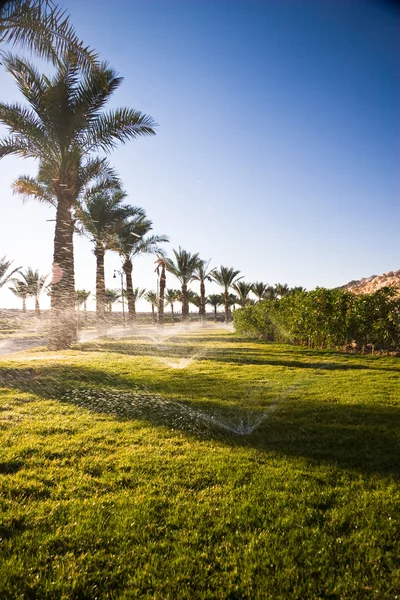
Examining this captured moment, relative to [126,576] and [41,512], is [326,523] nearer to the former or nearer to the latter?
[126,576]

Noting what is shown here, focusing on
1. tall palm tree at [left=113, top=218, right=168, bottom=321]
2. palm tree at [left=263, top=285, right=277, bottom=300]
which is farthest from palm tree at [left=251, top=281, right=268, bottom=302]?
tall palm tree at [left=113, top=218, right=168, bottom=321]

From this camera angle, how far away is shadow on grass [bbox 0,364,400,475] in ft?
12.8

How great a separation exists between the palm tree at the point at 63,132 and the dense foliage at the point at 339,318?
1028 centimetres

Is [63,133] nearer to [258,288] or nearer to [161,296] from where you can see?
[161,296]

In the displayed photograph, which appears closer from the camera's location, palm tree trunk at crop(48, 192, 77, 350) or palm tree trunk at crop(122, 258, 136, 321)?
palm tree trunk at crop(48, 192, 77, 350)

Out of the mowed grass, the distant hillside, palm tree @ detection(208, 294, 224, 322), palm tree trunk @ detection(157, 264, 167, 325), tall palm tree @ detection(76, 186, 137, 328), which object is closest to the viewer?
the mowed grass

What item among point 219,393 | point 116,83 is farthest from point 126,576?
point 116,83

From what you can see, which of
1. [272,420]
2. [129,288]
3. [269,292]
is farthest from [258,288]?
[272,420]

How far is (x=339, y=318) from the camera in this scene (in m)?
13.7

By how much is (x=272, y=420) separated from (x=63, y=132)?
1308 centimetres

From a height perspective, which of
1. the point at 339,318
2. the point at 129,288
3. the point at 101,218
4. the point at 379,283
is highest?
the point at 101,218

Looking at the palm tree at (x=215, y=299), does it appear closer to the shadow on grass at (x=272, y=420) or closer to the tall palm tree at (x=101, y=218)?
the tall palm tree at (x=101, y=218)

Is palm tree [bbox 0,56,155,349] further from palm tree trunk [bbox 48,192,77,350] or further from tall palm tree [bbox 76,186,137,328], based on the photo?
tall palm tree [bbox 76,186,137,328]

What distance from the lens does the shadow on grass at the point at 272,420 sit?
390cm
